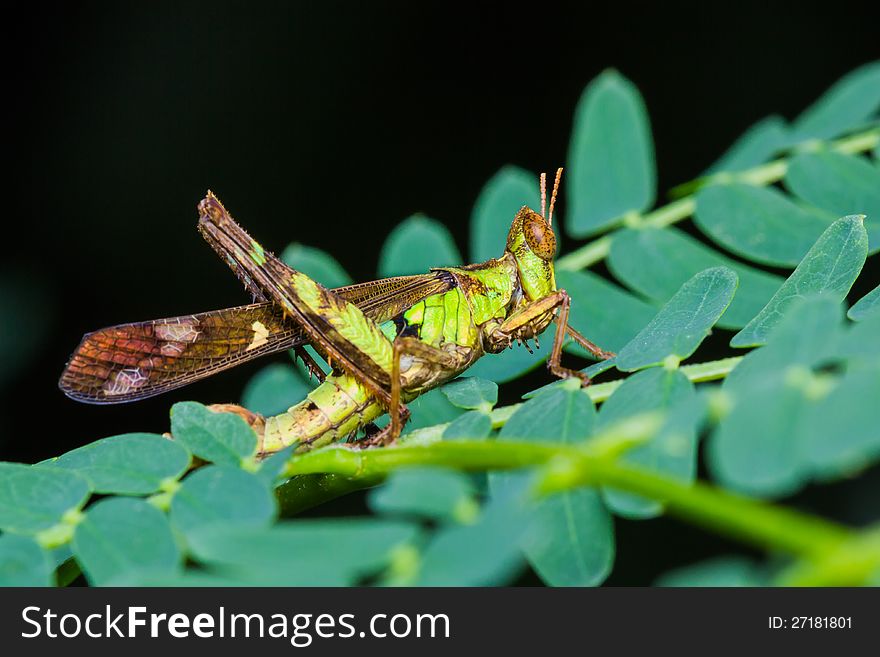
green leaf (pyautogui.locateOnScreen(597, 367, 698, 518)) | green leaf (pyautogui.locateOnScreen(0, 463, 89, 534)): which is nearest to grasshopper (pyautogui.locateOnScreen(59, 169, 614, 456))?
green leaf (pyautogui.locateOnScreen(597, 367, 698, 518))

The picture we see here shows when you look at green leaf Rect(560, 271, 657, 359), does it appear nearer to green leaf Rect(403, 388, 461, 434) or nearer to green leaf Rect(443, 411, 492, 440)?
green leaf Rect(403, 388, 461, 434)

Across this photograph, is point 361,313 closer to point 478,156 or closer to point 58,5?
point 478,156

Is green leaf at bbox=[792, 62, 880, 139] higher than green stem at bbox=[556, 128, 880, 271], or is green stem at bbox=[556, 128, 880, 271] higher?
green leaf at bbox=[792, 62, 880, 139]

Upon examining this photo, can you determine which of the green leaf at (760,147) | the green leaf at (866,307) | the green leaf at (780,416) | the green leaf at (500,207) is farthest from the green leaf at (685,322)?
the green leaf at (500,207)

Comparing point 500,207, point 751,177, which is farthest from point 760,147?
point 500,207

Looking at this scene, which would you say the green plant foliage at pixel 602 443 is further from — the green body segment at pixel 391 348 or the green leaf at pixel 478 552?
the green body segment at pixel 391 348
